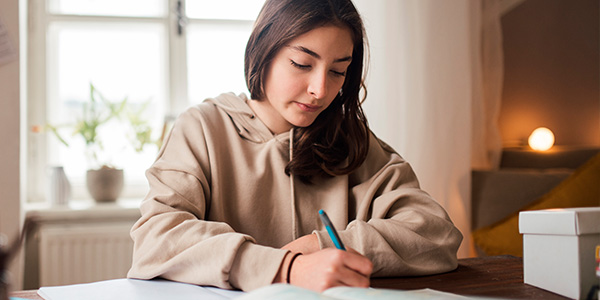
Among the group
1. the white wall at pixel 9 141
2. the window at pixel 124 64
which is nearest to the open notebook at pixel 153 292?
the white wall at pixel 9 141

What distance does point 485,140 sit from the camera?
8.52 ft

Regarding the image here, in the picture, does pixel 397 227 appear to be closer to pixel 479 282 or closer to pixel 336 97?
pixel 479 282

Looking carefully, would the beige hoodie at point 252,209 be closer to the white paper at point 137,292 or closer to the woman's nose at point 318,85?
the white paper at point 137,292

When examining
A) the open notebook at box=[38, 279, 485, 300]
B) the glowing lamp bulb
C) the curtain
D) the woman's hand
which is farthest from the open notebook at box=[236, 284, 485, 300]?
the glowing lamp bulb

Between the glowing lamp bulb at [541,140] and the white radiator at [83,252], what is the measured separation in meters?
1.95

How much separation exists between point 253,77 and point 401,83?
1.22m

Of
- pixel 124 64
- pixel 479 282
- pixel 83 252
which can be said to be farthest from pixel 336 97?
pixel 124 64

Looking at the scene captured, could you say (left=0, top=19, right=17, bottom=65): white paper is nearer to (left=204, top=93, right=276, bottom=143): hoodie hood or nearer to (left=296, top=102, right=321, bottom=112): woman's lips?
(left=204, top=93, right=276, bottom=143): hoodie hood

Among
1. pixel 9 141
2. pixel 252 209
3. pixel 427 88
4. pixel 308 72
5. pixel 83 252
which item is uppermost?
pixel 427 88

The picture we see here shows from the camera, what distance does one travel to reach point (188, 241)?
870mm

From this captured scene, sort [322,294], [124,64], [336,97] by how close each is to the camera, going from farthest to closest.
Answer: [124,64], [336,97], [322,294]

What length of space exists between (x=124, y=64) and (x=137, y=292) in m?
2.04

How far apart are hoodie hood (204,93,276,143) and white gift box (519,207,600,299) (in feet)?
1.89

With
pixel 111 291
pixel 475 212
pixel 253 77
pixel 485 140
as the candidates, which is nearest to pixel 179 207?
pixel 111 291
